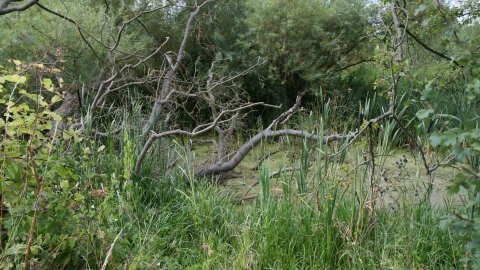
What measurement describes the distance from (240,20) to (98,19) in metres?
2.38

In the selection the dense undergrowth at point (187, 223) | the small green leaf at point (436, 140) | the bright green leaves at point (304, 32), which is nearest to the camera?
the small green leaf at point (436, 140)

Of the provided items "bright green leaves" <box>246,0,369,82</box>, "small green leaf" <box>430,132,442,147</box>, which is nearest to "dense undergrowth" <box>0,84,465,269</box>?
"small green leaf" <box>430,132,442,147</box>

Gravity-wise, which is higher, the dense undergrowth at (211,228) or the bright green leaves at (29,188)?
the bright green leaves at (29,188)

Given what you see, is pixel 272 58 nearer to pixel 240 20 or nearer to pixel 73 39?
pixel 240 20

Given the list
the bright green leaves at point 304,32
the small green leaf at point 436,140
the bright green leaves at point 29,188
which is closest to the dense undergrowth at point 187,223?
the bright green leaves at point 29,188

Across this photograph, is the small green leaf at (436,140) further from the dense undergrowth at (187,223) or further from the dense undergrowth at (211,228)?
the dense undergrowth at (211,228)

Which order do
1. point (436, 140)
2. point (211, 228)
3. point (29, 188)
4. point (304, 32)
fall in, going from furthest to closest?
point (304, 32)
point (211, 228)
point (29, 188)
point (436, 140)

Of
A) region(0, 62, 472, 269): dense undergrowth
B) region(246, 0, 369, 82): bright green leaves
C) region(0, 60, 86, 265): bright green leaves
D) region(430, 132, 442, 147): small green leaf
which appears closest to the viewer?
region(430, 132, 442, 147): small green leaf

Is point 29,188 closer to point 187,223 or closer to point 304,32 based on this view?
point 187,223

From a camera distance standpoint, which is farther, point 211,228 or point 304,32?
point 304,32

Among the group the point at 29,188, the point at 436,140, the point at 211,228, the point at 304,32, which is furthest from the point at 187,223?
the point at 304,32

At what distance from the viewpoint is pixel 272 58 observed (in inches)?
249

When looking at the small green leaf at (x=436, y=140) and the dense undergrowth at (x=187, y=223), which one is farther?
the dense undergrowth at (x=187, y=223)

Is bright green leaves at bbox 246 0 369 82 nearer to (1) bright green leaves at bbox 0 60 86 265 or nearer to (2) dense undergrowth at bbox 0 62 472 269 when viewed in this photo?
(2) dense undergrowth at bbox 0 62 472 269
